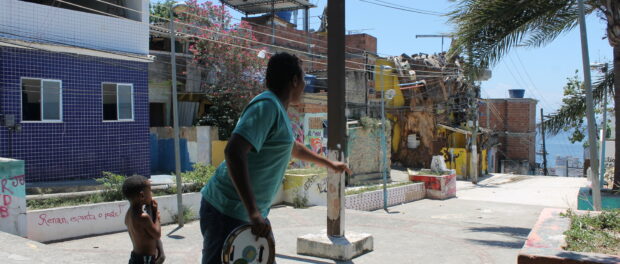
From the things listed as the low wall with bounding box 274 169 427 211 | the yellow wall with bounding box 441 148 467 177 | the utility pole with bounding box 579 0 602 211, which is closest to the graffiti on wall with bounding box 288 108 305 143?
the low wall with bounding box 274 169 427 211

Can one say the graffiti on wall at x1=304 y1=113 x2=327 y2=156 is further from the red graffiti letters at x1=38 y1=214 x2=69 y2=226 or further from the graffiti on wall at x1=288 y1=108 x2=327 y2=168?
the red graffiti letters at x1=38 y1=214 x2=69 y2=226

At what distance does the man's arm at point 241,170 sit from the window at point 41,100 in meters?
Answer: 11.8

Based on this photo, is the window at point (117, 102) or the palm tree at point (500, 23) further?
the window at point (117, 102)

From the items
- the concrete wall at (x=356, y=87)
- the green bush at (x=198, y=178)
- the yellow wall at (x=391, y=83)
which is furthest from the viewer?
the yellow wall at (x=391, y=83)

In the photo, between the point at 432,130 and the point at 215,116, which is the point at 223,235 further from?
the point at 432,130

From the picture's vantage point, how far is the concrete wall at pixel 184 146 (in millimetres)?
17203

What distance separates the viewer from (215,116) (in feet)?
60.3

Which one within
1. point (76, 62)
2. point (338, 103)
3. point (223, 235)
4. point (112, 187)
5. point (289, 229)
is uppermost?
point (76, 62)

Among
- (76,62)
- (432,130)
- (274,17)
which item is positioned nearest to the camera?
(76,62)

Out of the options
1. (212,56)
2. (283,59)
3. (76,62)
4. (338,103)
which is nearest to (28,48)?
(76,62)

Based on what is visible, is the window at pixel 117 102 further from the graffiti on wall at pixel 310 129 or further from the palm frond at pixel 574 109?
the palm frond at pixel 574 109

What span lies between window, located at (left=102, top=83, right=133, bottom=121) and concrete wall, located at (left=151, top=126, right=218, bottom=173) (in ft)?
10.0

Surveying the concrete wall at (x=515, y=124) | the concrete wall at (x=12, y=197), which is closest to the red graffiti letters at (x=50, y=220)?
the concrete wall at (x=12, y=197)

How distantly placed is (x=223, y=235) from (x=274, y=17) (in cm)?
2475
